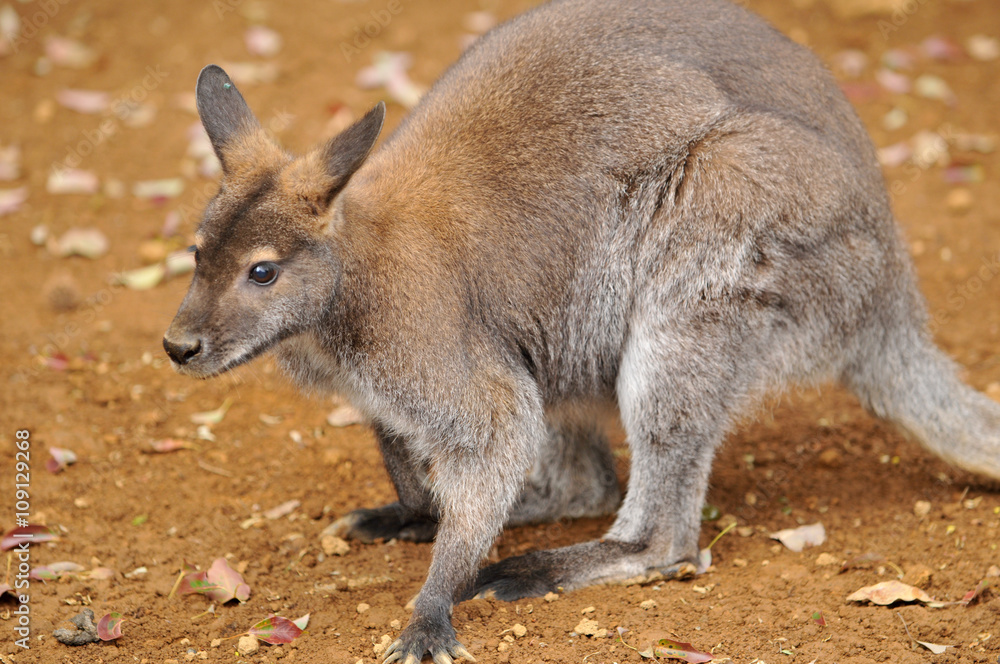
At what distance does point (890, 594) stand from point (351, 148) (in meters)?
2.45

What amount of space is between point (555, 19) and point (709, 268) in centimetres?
125

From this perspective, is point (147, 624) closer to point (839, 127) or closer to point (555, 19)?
point (555, 19)

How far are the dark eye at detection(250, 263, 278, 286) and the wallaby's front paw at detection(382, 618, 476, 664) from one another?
4.12 feet

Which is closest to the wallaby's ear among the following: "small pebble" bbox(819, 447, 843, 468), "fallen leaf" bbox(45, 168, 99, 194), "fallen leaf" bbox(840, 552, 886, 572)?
"fallen leaf" bbox(840, 552, 886, 572)

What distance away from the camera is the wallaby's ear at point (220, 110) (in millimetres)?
3586

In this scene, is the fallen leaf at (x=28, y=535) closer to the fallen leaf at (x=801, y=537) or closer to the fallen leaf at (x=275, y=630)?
the fallen leaf at (x=275, y=630)

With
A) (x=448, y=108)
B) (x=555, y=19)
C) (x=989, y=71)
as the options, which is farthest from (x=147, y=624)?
(x=989, y=71)

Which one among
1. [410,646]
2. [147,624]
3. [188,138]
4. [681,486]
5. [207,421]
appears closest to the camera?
[410,646]

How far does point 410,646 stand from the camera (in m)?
3.42

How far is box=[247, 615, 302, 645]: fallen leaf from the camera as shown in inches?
140

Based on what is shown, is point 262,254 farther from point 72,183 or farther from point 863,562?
point 72,183

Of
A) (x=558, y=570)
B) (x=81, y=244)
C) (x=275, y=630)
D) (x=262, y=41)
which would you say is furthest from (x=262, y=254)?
(x=262, y=41)

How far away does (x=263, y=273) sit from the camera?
3.36 m

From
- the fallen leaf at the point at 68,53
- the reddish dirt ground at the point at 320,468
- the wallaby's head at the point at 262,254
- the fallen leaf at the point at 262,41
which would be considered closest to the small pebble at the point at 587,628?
the reddish dirt ground at the point at 320,468
